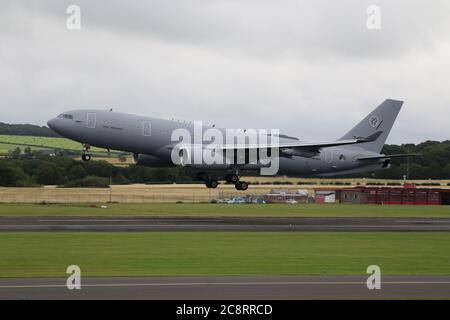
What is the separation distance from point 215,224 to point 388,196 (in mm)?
49428

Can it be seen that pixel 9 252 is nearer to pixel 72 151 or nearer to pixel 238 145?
pixel 238 145

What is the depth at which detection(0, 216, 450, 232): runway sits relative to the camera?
178ft

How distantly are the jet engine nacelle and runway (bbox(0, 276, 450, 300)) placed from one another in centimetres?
3906

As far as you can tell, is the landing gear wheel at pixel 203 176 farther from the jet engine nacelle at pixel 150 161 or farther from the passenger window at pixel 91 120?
the passenger window at pixel 91 120

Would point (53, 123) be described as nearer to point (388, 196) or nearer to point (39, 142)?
point (388, 196)

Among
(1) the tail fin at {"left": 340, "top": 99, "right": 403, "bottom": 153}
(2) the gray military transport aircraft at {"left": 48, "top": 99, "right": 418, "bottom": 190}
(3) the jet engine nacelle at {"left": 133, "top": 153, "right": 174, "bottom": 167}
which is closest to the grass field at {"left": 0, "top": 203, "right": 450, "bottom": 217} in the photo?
(2) the gray military transport aircraft at {"left": 48, "top": 99, "right": 418, "bottom": 190}

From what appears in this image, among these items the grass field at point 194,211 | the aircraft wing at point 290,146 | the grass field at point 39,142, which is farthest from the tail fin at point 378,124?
the grass field at point 39,142

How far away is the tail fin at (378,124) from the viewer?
283 ft

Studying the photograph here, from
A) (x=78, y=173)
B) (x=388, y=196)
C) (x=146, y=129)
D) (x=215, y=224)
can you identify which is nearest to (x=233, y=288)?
(x=215, y=224)

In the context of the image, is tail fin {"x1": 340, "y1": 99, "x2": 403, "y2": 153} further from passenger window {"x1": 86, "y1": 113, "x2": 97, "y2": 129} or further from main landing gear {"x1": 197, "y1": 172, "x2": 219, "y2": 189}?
passenger window {"x1": 86, "y1": 113, "x2": 97, "y2": 129}

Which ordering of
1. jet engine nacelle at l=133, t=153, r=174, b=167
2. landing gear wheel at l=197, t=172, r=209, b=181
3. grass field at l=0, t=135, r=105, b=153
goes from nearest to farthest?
1. jet engine nacelle at l=133, t=153, r=174, b=167
2. landing gear wheel at l=197, t=172, r=209, b=181
3. grass field at l=0, t=135, r=105, b=153

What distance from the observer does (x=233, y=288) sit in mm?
28281

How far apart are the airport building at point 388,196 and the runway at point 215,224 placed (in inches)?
1362
